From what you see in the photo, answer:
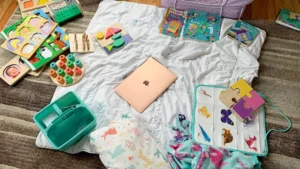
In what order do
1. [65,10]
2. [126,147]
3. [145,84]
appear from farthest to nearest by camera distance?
[65,10]
[145,84]
[126,147]

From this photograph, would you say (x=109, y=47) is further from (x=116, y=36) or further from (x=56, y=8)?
(x=56, y=8)

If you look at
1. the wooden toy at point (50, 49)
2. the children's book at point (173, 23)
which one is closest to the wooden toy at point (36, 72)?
the wooden toy at point (50, 49)

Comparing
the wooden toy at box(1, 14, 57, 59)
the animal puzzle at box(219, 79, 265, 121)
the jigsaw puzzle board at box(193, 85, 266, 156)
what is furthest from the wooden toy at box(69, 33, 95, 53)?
the animal puzzle at box(219, 79, 265, 121)

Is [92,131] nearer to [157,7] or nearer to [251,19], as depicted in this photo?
[157,7]

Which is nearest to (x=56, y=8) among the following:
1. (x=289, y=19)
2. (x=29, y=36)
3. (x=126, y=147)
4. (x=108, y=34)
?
(x=29, y=36)

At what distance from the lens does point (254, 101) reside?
1267mm

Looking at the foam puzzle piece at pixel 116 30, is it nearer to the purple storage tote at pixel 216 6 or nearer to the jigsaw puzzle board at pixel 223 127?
the purple storage tote at pixel 216 6

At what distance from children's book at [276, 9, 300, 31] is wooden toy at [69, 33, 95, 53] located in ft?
3.24

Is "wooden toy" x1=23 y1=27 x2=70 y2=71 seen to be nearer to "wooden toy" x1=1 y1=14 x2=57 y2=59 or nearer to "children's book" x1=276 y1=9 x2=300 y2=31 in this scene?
"wooden toy" x1=1 y1=14 x2=57 y2=59

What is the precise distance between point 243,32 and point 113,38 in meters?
0.66

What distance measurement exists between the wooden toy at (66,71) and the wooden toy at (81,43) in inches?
3.3

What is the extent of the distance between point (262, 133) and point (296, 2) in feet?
2.80

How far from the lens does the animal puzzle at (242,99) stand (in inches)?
48.9

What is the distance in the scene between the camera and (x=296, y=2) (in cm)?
163
